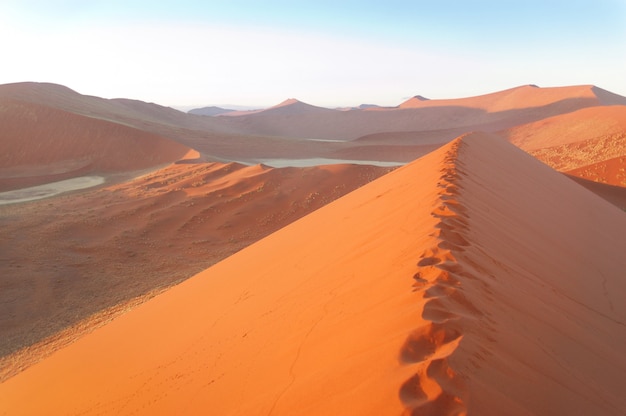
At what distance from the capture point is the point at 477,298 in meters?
2.39

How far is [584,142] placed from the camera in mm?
21734

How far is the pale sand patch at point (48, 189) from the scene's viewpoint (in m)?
18.3

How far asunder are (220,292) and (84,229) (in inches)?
358

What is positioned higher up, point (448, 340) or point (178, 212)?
point (448, 340)

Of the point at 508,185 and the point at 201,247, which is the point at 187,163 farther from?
the point at 508,185

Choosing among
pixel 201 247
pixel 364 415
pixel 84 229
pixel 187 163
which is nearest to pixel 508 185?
pixel 364 415

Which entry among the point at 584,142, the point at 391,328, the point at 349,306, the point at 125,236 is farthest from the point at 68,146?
the point at 391,328

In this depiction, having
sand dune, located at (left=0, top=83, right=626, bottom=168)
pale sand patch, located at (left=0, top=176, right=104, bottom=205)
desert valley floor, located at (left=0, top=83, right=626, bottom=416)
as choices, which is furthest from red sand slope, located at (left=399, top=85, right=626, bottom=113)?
pale sand patch, located at (left=0, top=176, right=104, bottom=205)

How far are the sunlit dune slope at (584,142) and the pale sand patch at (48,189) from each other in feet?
68.9

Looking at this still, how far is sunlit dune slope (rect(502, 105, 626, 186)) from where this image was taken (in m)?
15.2

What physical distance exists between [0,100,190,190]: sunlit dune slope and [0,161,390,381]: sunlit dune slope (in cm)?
782

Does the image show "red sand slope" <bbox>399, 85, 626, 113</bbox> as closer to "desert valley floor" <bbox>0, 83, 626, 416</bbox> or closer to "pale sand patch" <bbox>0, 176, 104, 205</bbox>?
"desert valley floor" <bbox>0, 83, 626, 416</bbox>

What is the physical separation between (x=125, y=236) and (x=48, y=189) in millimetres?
11535

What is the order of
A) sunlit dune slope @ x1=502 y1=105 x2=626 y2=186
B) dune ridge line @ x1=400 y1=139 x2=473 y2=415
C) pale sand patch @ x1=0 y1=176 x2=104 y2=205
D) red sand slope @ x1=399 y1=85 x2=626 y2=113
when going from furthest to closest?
red sand slope @ x1=399 y1=85 x2=626 y2=113 < pale sand patch @ x1=0 y1=176 x2=104 y2=205 < sunlit dune slope @ x1=502 y1=105 x2=626 y2=186 < dune ridge line @ x1=400 y1=139 x2=473 y2=415
